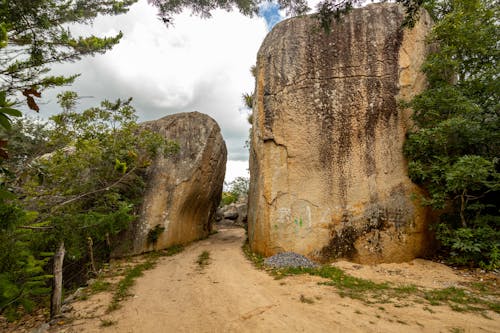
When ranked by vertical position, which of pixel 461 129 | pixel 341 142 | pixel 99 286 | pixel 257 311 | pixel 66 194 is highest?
pixel 461 129

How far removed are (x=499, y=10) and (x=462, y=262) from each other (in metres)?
8.13

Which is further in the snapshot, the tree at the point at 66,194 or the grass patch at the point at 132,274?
the grass patch at the point at 132,274

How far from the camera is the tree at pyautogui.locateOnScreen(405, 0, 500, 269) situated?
6.65m

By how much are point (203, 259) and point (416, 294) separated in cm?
691

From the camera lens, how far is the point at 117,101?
9.34 m

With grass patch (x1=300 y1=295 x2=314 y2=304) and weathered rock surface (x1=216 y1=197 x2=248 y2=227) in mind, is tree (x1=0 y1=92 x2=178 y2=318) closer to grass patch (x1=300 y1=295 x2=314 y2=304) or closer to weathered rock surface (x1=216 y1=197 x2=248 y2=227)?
grass patch (x1=300 y1=295 x2=314 y2=304)

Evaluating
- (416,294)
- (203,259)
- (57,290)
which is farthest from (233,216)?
(416,294)

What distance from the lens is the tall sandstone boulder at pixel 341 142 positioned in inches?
306

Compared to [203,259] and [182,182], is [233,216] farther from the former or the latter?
[203,259]

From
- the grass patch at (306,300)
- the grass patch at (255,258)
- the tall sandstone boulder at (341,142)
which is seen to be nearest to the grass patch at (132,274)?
the grass patch at (255,258)

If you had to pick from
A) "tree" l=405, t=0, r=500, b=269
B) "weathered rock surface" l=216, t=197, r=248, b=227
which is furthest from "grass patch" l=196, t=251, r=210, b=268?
"weathered rock surface" l=216, t=197, r=248, b=227

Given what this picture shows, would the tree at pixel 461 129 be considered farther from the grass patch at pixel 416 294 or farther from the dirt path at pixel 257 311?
the dirt path at pixel 257 311

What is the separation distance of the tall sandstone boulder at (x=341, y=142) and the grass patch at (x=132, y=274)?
4.20 meters

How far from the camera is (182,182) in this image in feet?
39.5
